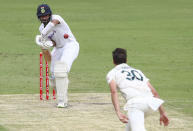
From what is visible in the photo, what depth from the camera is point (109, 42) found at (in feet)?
74.6

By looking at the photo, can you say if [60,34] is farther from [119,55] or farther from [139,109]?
[139,109]

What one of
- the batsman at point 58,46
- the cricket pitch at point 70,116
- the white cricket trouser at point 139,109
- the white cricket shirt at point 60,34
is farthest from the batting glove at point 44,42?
the white cricket trouser at point 139,109

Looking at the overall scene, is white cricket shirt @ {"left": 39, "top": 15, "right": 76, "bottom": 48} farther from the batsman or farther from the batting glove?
the batting glove

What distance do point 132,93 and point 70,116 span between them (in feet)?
11.0

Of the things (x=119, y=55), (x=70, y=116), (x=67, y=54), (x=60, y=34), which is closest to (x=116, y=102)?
(x=119, y=55)

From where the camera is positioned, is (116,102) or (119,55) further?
(119,55)

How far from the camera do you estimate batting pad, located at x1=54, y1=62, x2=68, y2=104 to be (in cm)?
1192

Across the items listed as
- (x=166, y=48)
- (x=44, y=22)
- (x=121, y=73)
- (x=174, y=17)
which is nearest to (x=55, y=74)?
(x=44, y=22)

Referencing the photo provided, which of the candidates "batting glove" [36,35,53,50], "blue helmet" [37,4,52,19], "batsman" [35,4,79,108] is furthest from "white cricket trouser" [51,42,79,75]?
"blue helmet" [37,4,52,19]

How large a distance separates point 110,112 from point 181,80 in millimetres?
4832

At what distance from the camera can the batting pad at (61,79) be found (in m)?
11.9

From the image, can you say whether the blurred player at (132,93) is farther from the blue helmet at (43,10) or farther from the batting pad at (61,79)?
the blue helmet at (43,10)

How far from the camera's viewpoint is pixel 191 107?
12.4 metres

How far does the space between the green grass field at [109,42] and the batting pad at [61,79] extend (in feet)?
6.80
